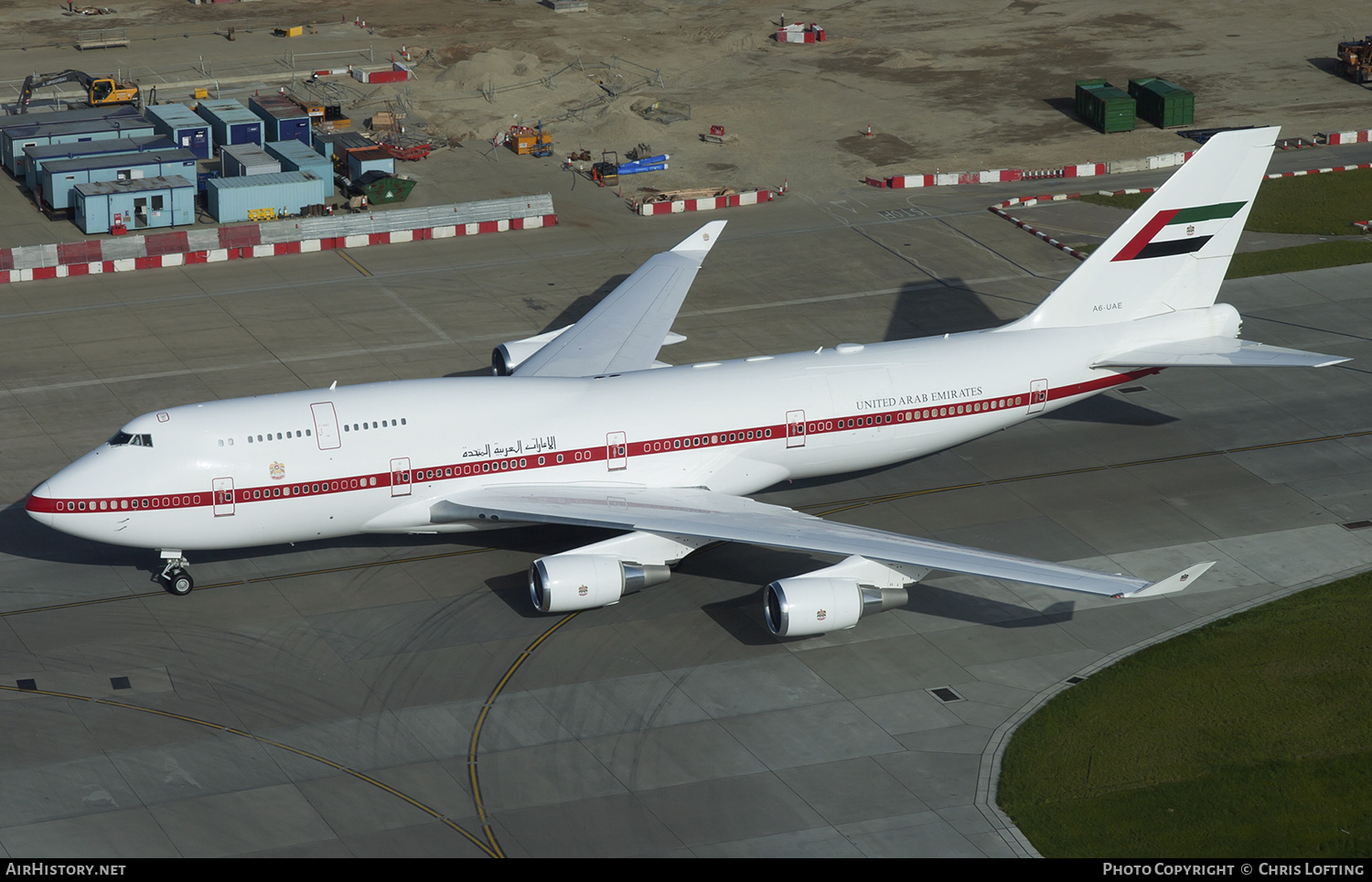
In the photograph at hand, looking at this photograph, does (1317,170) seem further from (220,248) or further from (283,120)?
(220,248)

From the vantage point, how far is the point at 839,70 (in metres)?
86.8

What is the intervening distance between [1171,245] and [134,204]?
42.3 metres

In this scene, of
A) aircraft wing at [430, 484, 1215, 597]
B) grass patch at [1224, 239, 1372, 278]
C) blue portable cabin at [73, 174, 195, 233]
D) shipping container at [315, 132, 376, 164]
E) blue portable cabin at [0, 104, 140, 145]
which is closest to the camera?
aircraft wing at [430, 484, 1215, 597]

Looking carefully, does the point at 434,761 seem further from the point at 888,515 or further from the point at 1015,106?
the point at 1015,106

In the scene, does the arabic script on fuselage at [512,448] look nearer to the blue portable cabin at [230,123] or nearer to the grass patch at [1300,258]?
the grass patch at [1300,258]

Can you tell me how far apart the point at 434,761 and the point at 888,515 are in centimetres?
1626

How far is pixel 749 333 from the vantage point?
54.1 m

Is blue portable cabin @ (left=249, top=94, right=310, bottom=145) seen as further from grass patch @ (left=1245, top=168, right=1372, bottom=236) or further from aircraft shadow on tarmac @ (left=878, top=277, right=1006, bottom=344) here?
grass patch @ (left=1245, top=168, right=1372, bottom=236)

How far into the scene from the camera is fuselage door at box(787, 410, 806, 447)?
40031 millimetres

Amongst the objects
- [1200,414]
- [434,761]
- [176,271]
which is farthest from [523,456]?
[176,271]

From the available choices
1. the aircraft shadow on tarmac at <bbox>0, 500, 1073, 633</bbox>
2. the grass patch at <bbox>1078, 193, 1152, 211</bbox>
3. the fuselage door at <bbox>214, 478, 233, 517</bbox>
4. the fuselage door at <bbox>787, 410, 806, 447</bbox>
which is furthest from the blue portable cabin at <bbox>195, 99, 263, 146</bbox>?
the fuselage door at <bbox>787, 410, 806, 447</bbox>

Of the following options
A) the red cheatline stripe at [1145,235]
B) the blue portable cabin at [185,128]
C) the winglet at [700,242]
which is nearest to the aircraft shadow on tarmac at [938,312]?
the winglet at [700,242]

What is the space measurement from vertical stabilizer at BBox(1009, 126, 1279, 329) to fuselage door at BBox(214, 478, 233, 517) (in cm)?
2274
